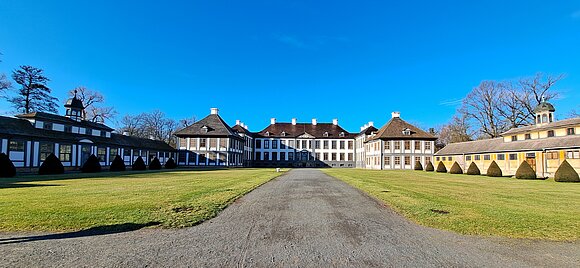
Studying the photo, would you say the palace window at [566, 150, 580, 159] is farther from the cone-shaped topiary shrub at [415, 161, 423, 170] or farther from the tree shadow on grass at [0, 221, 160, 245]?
the tree shadow on grass at [0, 221, 160, 245]

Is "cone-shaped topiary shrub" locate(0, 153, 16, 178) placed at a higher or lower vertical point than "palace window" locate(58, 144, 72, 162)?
lower

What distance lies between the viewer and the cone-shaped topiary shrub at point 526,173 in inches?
1071

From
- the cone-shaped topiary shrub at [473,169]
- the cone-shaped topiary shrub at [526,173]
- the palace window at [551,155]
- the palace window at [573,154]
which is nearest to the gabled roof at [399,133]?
the cone-shaped topiary shrub at [473,169]

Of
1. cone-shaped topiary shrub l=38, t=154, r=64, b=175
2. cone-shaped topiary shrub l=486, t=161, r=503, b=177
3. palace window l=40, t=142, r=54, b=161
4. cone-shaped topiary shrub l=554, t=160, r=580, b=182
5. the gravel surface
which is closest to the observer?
the gravel surface

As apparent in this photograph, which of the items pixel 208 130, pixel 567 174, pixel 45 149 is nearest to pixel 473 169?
pixel 567 174

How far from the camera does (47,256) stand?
466 centimetres

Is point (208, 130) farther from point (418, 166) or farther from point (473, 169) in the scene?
point (473, 169)

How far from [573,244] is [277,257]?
578 cm

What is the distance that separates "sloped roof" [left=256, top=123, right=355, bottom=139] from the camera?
6781cm

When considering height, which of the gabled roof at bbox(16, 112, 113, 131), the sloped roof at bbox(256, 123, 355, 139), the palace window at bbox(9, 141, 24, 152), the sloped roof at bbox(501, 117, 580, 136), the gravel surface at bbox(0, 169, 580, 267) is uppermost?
the sloped roof at bbox(256, 123, 355, 139)

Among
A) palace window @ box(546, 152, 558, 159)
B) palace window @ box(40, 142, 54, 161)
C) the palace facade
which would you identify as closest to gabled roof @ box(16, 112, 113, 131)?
the palace facade

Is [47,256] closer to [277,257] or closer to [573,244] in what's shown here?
[277,257]

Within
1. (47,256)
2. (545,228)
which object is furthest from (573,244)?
(47,256)

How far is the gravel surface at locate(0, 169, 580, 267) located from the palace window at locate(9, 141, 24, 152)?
88.8ft
